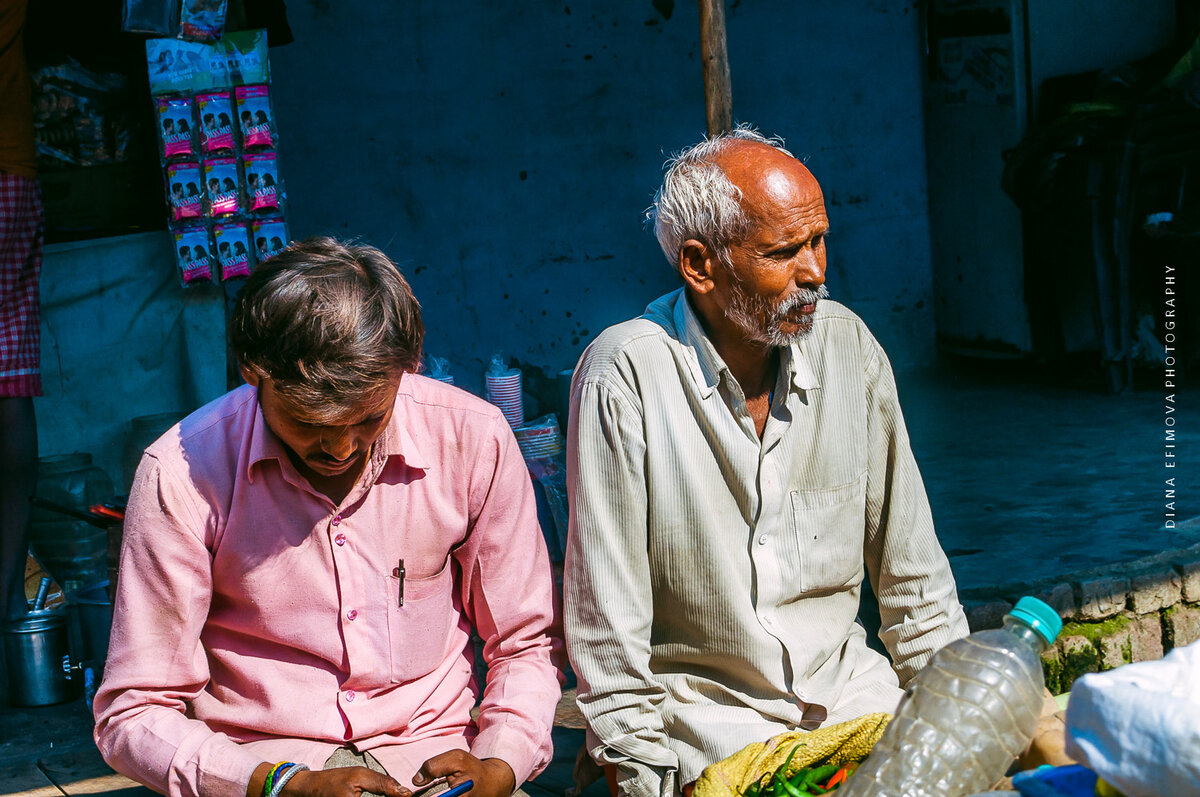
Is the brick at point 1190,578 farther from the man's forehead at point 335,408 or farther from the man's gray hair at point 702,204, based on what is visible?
the man's forehead at point 335,408

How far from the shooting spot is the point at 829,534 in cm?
242

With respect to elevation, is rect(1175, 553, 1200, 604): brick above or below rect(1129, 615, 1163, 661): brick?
above

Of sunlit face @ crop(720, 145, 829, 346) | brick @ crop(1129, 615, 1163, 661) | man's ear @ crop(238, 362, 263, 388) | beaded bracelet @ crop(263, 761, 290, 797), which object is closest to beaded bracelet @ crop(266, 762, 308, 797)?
beaded bracelet @ crop(263, 761, 290, 797)

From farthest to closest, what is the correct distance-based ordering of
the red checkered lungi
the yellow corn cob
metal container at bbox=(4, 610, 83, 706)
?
the red checkered lungi < metal container at bbox=(4, 610, 83, 706) < the yellow corn cob

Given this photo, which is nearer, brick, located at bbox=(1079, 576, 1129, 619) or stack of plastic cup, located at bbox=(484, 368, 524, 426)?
brick, located at bbox=(1079, 576, 1129, 619)

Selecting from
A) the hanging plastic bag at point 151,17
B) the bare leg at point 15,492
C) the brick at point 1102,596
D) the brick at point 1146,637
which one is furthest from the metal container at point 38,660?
the brick at point 1146,637

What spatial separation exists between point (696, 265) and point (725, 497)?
0.44 metres

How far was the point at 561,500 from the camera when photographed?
183 inches

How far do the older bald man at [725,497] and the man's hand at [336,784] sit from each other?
0.40 m

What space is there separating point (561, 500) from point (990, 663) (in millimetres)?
3062

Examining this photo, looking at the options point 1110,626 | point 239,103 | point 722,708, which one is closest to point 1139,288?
point 1110,626

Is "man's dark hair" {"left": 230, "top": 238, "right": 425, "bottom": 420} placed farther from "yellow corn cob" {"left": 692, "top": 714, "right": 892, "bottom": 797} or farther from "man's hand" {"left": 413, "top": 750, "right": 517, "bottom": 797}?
"yellow corn cob" {"left": 692, "top": 714, "right": 892, "bottom": 797}

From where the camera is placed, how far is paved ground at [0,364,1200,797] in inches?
133

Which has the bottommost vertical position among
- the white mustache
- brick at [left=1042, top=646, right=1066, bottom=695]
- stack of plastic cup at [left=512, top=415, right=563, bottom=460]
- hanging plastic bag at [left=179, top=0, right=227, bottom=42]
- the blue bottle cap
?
brick at [left=1042, top=646, right=1066, bottom=695]
